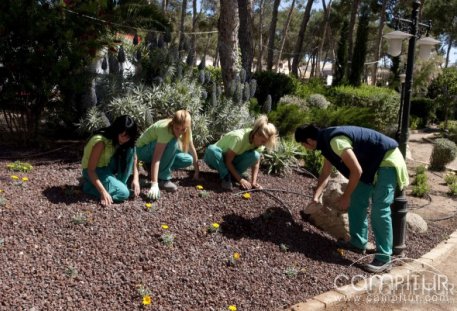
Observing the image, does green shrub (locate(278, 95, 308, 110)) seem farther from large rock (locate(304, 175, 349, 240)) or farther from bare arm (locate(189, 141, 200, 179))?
large rock (locate(304, 175, 349, 240))

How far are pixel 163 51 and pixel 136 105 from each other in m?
1.05

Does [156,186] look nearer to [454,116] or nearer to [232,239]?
[232,239]

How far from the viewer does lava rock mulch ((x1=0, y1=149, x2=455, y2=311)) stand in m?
3.02

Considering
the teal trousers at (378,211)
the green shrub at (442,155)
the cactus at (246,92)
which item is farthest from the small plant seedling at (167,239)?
the green shrub at (442,155)

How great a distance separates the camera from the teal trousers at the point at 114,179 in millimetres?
4059

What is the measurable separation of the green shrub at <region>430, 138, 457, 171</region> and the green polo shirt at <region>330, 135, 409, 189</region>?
235 inches

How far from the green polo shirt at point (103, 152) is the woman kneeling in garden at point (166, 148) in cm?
40

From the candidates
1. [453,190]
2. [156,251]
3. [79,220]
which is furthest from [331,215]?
[453,190]

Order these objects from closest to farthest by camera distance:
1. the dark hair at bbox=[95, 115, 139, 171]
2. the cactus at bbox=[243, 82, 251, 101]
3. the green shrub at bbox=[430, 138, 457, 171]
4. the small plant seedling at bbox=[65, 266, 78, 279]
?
the small plant seedling at bbox=[65, 266, 78, 279] → the dark hair at bbox=[95, 115, 139, 171] → the cactus at bbox=[243, 82, 251, 101] → the green shrub at bbox=[430, 138, 457, 171]

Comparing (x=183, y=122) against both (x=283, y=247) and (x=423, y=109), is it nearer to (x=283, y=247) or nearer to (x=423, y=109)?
(x=283, y=247)

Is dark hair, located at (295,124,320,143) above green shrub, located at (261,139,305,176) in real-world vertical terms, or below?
above

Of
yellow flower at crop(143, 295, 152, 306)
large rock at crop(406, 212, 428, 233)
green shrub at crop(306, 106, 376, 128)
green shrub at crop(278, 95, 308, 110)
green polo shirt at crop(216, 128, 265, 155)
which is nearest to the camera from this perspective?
yellow flower at crop(143, 295, 152, 306)

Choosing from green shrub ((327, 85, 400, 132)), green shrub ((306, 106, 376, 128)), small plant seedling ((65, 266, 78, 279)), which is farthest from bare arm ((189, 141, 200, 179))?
green shrub ((327, 85, 400, 132))

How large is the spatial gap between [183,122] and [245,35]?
26.4 feet
